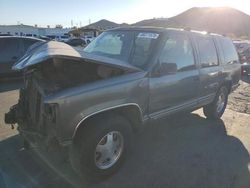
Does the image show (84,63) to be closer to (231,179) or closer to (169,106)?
(169,106)

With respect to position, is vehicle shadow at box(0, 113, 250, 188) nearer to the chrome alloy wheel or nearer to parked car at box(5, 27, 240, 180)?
the chrome alloy wheel

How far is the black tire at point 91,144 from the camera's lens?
3.70 meters

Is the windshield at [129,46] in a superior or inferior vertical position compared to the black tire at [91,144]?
superior

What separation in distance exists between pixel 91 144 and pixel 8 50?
7850 mm

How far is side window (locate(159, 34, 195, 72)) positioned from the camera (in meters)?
4.80

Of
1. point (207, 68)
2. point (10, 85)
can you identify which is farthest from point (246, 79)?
point (10, 85)

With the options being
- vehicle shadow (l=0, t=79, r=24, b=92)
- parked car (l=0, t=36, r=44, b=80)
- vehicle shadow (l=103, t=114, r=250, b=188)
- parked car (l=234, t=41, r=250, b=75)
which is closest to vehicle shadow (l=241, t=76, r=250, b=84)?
parked car (l=234, t=41, r=250, b=75)

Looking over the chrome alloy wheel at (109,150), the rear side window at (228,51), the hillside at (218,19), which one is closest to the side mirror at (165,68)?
the chrome alloy wheel at (109,150)

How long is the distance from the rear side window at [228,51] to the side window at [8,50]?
272 inches

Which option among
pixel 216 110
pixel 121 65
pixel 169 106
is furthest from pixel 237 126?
pixel 121 65

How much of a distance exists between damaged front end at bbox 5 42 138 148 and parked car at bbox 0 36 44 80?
21.3 ft

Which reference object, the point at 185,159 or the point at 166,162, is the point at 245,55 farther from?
the point at 166,162

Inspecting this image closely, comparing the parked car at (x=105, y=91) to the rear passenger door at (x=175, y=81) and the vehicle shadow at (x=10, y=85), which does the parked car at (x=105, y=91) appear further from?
the vehicle shadow at (x=10, y=85)

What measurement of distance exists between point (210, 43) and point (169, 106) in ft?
6.71
